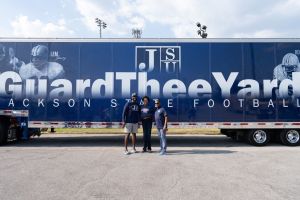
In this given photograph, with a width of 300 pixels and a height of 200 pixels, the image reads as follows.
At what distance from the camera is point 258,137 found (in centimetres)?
1272

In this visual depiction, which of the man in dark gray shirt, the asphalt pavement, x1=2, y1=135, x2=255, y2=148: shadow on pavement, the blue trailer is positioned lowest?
x1=2, y1=135, x2=255, y2=148: shadow on pavement

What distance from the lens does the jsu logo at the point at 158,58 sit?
1260 cm

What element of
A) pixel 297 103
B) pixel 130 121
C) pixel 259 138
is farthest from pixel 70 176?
pixel 297 103

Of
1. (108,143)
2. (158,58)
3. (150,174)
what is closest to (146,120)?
(158,58)

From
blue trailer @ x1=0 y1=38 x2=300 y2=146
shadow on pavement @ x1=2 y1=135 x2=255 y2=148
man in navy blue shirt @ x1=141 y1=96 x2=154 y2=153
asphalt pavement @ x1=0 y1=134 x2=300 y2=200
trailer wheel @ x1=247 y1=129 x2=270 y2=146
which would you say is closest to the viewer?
asphalt pavement @ x1=0 y1=134 x2=300 y2=200

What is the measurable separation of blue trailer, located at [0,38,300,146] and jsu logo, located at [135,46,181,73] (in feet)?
0.12

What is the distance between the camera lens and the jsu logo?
12.6 meters

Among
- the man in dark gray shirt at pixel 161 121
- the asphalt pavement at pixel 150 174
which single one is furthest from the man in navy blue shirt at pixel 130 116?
the asphalt pavement at pixel 150 174

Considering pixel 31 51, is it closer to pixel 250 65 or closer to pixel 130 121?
pixel 130 121

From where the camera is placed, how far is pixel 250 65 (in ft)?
41.5

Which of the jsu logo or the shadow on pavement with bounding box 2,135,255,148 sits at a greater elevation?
the jsu logo

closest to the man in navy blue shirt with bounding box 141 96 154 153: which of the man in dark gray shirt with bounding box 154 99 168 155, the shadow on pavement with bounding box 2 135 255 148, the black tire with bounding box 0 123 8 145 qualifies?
the man in dark gray shirt with bounding box 154 99 168 155

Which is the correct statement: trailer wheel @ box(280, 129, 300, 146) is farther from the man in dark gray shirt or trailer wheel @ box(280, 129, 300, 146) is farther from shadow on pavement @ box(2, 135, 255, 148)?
the man in dark gray shirt

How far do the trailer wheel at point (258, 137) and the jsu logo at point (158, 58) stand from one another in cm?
372
